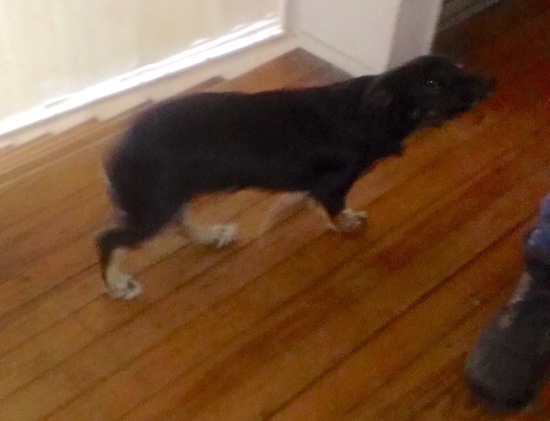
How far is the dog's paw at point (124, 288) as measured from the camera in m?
1.51

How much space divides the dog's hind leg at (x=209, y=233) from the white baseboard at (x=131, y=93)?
3.91 ft

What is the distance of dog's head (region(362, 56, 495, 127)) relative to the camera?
1417 mm

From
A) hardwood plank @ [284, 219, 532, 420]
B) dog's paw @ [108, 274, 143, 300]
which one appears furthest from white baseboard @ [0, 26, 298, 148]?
hardwood plank @ [284, 219, 532, 420]

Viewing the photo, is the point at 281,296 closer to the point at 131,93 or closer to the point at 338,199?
the point at 338,199

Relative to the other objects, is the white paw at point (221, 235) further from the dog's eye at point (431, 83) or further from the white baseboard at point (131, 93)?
the white baseboard at point (131, 93)

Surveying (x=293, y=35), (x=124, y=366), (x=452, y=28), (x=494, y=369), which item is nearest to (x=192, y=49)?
(x=293, y=35)

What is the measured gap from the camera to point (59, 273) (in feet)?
5.23

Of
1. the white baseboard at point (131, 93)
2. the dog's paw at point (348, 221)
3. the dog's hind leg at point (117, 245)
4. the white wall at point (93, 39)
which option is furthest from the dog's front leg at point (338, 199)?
the white wall at point (93, 39)

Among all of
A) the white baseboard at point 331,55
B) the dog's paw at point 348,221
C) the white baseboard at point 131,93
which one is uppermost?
the white baseboard at point 331,55

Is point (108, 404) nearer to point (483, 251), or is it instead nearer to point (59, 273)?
point (59, 273)

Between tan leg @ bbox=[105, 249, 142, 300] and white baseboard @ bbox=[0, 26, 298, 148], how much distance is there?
52.4 inches

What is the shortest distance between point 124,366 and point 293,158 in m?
0.57

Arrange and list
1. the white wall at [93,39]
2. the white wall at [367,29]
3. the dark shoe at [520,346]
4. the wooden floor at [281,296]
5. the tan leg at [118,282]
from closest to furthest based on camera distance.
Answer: the dark shoe at [520,346] → the wooden floor at [281,296] → the tan leg at [118,282] → the white wall at [367,29] → the white wall at [93,39]

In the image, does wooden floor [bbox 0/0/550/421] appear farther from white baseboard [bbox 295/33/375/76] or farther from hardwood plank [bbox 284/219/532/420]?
white baseboard [bbox 295/33/375/76]
